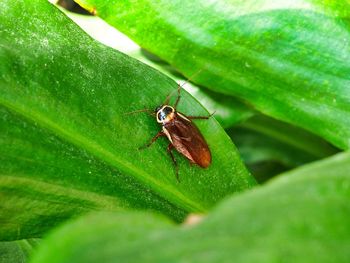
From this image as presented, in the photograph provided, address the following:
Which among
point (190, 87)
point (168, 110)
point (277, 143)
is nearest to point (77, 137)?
point (168, 110)

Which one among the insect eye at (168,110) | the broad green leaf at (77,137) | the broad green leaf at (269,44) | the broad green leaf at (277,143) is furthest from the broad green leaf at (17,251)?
the broad green leaf at (277,143)

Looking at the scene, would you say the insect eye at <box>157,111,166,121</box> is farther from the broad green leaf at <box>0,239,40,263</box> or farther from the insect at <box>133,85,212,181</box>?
the broad green leaf at <box>0,239,40,263</box>

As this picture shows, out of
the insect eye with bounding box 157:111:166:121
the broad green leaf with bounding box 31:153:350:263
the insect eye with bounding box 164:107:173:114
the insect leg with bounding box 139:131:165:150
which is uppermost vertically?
the insect eye with bounding box 164:107:173:114

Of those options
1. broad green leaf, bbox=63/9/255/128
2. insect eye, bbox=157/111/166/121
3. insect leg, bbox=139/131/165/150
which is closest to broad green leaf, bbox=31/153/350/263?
insect leg, bbox=139/131/165/150

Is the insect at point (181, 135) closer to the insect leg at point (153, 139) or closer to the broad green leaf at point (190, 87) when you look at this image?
the insect leg at point (153, 139)

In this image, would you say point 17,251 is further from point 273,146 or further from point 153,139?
point 273,146

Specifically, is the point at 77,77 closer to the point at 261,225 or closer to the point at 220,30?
the point at 220,30
